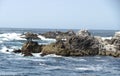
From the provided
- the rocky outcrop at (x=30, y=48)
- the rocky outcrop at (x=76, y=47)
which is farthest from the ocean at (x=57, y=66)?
the rocky outcrop at (x=30, y=48)

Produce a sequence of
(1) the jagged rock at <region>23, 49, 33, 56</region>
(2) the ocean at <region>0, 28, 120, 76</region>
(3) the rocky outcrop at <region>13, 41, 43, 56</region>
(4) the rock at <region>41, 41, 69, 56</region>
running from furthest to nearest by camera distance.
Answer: (3) the rocky outcrop at <region>13, 41, 43, 56</region>, (4) the rock at <region>41, 41, 69, 56</region>, (1) the jagged rock at <region>23, 49, 33, 56</region>, (2) the ocean at <region>0, 28, 120, 76</region>

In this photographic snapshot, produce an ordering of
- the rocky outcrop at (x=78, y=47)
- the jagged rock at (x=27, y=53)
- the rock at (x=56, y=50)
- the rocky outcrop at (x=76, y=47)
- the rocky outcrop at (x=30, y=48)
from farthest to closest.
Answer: the rocky outcrop at (x=30, y=48) → the rocky outcrop at (x=78, y=47) → the rocky outcrop at (x=76, y=47) → the rock at (x=56, y=50) → the jagged rock at (x=27, y=53)

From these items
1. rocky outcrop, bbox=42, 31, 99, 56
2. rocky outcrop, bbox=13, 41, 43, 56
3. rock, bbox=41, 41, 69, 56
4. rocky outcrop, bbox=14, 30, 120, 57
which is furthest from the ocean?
rocky outcrop, bbox=13, 41, 43, 56

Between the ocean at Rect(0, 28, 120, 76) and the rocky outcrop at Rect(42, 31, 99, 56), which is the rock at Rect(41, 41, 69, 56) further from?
the ocean at Rect(0, 28, 120, 76)

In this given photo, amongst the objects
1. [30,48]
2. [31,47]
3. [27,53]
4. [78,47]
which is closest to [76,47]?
[78,47]

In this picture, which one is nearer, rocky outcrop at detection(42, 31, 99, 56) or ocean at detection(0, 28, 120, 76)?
ocean at detection(0, 28, 120, 76)

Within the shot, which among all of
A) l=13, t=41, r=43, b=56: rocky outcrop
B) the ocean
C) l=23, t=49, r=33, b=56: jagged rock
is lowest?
the ocean

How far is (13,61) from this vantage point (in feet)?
141

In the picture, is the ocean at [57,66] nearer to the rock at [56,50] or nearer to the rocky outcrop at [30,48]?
the rock at [56,50]

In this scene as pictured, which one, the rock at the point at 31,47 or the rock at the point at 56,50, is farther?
the rock at the point at 31,47

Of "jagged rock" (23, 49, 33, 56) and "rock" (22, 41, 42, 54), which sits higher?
"rock" (22, 41, 42, 54)

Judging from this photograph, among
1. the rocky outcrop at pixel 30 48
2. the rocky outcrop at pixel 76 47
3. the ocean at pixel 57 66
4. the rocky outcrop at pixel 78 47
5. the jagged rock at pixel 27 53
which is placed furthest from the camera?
the rocky outcrop at pixel 30 48

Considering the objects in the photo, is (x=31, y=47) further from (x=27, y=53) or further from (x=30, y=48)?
(x=27, y=53)

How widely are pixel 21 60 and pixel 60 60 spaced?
14.9 feet
